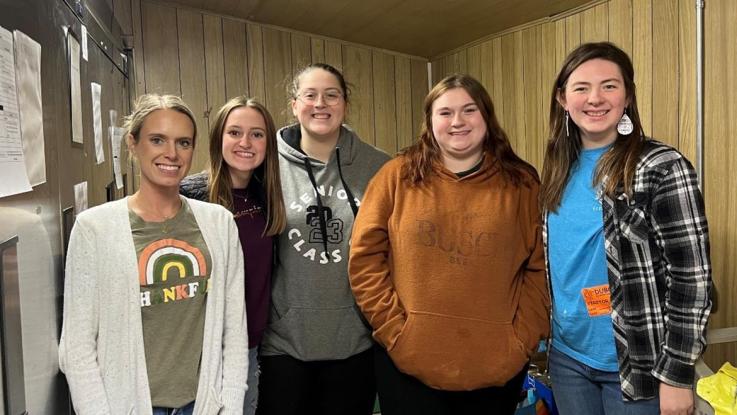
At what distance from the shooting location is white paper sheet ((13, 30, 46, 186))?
96 cm

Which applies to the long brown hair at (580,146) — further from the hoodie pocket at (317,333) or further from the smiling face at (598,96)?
the hoodie pocket at (317,333)

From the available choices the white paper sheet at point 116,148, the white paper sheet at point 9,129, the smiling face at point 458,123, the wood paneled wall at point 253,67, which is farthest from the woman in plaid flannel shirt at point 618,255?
the wood paneled wall at point 253,67

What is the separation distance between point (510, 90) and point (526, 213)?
1646mm

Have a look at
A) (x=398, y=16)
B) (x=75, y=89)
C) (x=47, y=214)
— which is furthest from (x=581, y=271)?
(x=398, y=16)

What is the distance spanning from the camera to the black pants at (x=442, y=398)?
5.15ft

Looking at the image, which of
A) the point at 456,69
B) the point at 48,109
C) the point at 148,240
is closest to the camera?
the point at 48,109

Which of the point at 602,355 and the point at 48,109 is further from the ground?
the point at 48,109

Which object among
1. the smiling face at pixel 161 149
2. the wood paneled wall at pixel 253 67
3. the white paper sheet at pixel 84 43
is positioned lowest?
the smiling face at pixel 161 149

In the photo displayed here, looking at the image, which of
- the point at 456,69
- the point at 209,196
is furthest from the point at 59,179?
the point at 456,69

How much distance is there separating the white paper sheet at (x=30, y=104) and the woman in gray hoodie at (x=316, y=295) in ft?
2.51

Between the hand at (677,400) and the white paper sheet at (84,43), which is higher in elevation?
the white paper sheet at (84,43)

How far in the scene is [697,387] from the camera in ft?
4.21

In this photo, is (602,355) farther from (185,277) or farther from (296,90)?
(296,90)

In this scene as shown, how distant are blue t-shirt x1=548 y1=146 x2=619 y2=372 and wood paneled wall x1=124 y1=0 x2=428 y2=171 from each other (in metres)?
1.86
